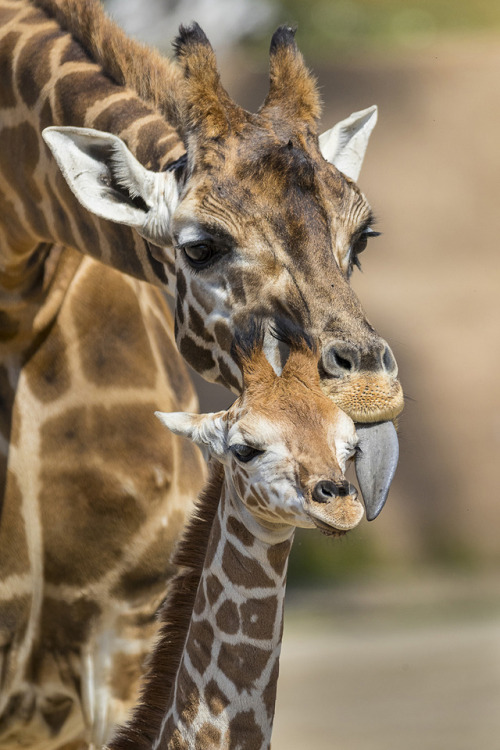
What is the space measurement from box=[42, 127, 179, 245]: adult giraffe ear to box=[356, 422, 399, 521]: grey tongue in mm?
887

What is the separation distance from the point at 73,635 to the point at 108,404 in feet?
2.63

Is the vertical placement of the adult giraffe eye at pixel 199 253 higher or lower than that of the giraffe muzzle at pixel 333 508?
higher

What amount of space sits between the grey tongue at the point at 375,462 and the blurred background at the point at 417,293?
478 cm

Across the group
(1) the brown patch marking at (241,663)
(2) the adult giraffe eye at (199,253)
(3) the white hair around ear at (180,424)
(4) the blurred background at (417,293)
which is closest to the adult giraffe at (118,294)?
(2) the adult giraffe eye at (199,253)

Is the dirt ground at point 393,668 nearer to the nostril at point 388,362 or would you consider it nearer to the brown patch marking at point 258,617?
the brown patch marking at point 258,617

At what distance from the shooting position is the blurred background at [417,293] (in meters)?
7.98

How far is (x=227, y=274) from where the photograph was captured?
10.0 feet

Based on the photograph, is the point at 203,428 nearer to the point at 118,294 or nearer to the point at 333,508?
the point at 333,508

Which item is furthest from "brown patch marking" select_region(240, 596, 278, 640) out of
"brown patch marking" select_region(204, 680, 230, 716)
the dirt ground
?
the dirt ground

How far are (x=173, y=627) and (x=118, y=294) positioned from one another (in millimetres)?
1651

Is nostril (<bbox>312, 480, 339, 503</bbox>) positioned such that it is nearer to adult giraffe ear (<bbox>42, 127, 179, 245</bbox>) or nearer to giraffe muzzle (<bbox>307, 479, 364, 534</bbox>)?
giraffe muzzle (<bbox>307, 479, 364, 534</bbox>)

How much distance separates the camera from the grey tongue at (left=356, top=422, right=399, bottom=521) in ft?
8.70

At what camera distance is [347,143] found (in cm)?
375

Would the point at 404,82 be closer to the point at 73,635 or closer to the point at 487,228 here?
the point at 487,228
